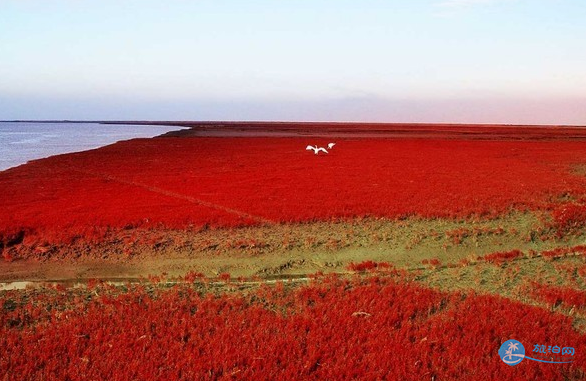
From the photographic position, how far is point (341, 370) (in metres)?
8.04

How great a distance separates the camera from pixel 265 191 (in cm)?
2739

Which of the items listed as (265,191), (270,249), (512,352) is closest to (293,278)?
(270,249)

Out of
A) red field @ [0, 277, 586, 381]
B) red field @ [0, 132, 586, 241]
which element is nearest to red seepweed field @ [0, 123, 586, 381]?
red field @ [0, 277, 586, 381]

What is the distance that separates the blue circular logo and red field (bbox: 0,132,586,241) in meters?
11.7

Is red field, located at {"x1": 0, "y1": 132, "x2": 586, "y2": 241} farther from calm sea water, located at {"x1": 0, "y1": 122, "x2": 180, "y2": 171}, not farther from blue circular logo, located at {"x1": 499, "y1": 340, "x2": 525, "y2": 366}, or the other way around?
blue circular logo, located at {"x1": 499, "y1": 340, "x2": 525, "y2": 366}

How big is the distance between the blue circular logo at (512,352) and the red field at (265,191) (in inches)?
459

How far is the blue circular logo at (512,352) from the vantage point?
838 centimetres

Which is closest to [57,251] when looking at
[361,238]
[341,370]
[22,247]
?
[22,247]

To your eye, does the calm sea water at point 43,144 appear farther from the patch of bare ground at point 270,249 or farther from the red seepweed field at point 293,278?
the patch of bare ground at point 270,249

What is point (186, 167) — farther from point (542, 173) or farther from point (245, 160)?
point (542, 173)

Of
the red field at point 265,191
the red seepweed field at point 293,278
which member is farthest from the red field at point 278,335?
the red field at point 265,191

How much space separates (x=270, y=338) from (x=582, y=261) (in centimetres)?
1038

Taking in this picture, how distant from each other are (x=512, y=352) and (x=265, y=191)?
776 inches

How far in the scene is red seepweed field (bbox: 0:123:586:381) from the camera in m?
8.38
